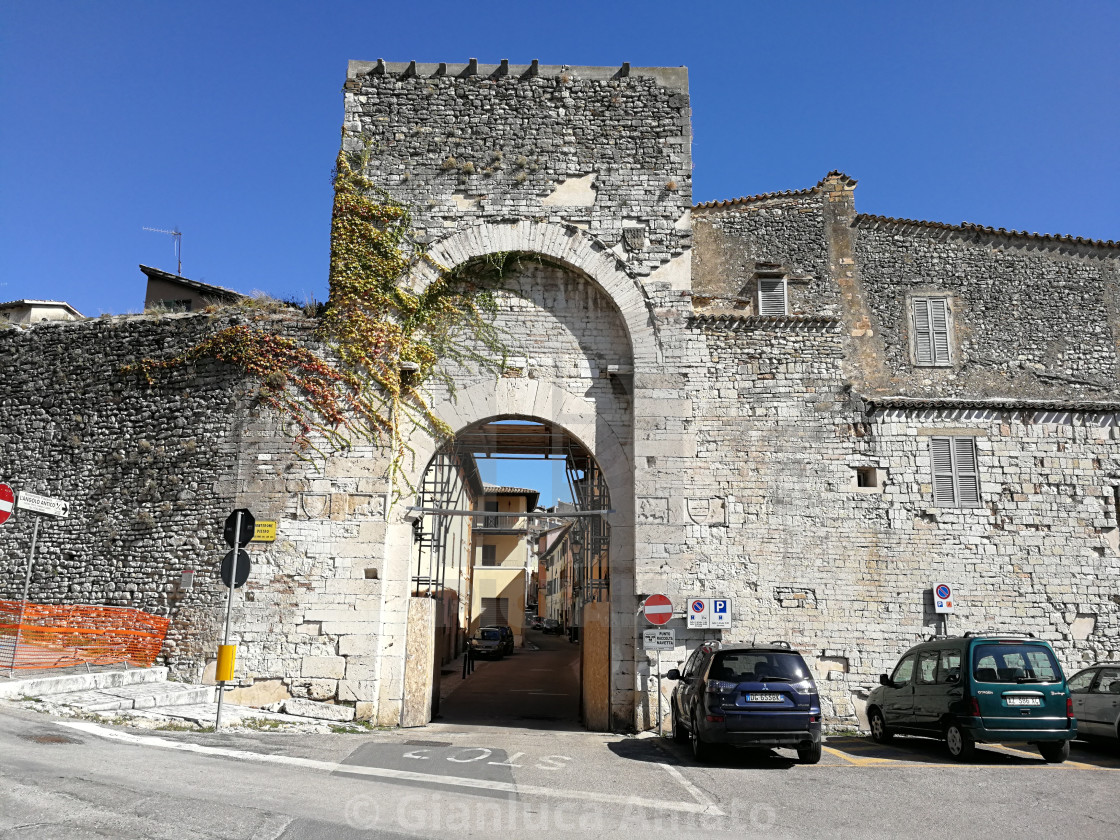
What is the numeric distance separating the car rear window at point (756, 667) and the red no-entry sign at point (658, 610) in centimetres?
246

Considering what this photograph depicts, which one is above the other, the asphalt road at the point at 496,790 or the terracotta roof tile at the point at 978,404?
→ the terracotta roof tile at the point at 978,404

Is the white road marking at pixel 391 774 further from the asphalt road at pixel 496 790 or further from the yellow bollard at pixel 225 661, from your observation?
the yellow bollard at pixel 225 661

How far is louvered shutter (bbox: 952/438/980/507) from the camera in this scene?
42.6 ft

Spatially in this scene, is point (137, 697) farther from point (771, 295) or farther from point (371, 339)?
point (771, 295)

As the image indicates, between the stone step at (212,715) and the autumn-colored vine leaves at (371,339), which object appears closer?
the stone step at (212,715)

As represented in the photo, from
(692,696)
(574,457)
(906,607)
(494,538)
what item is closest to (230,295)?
(574,457)

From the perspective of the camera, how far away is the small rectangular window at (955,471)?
1298cm

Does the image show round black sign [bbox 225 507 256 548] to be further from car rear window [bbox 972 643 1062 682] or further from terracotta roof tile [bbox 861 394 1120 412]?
terracotta roof tile [bbox 861 394 1120 412]

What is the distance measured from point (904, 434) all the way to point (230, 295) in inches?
561

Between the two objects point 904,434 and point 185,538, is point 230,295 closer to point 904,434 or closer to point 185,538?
point 185,538

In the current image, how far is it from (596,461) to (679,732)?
4.33 metres

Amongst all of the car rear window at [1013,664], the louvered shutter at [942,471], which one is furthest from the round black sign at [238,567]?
the louvered shutter at [942,471]

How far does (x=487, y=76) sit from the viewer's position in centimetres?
1416

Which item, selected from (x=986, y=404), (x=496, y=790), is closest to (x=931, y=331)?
(x=986, y=404)
